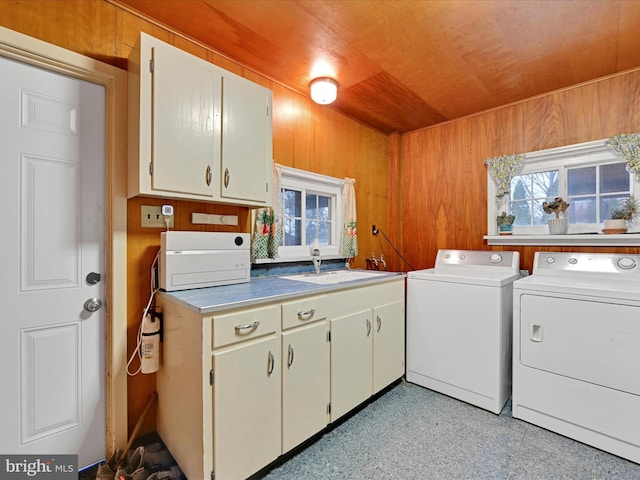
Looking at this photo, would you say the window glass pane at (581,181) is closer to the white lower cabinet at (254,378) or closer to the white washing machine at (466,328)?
the white washing machine at (466,328)

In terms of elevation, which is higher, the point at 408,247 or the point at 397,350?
the point at 408,247

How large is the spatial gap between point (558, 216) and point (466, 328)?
1189 millimetres

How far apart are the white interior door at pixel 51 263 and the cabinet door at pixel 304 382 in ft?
3.21

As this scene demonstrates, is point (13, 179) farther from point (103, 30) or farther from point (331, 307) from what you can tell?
point (331, 307)

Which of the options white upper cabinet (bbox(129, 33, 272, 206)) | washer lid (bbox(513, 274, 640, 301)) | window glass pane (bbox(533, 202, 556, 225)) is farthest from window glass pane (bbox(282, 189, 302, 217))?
window glass pane (bbox(533, 202, 556, 225))

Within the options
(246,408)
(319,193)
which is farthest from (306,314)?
(319,193)

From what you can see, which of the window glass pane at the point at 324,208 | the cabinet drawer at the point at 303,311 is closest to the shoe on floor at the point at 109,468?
the cabinet drawer at the point at 303,311

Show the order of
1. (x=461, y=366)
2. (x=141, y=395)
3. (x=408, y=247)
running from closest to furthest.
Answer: (x=141, y=395)
(x=461, y=366)
(x=408, y=247)

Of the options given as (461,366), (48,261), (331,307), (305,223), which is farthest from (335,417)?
(48,261)

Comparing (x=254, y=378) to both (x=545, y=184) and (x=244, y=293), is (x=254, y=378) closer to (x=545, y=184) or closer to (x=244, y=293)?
(x=244, y=293)

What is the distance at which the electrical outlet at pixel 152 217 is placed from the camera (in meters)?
1.66

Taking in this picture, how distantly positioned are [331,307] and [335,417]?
665 mm

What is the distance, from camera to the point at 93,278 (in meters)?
1.57

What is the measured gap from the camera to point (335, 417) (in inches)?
71.8
